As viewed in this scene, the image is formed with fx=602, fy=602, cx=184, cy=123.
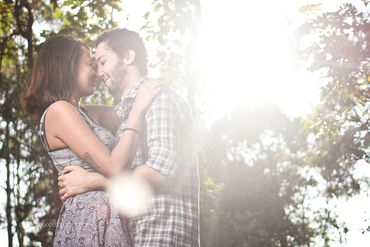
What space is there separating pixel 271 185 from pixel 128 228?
28514 millimetres

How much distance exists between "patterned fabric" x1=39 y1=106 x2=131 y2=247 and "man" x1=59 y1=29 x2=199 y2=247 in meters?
0.06

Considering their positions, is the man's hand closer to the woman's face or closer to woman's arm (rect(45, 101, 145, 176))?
woman's arm (rect(45, 101, 145, 176))

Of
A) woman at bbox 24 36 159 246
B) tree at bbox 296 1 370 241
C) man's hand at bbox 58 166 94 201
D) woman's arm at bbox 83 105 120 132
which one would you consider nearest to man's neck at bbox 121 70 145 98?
woman at bbox 24 36 159 246

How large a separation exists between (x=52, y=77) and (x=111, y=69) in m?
0.39

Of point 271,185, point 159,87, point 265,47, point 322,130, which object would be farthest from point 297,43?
point 271,185

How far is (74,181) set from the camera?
11.8 ft

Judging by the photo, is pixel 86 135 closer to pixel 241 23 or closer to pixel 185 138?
pixel 185 138

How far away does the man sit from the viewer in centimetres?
342

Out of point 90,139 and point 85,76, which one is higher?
point 85,76

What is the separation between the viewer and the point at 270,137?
35.9 metres

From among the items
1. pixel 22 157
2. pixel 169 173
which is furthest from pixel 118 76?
pixel 22 157

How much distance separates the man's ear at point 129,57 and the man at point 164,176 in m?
0.21

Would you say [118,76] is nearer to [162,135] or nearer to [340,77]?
[162,135]

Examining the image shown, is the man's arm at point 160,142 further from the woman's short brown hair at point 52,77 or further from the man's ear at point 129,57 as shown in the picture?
the woman's short brown hair at point 52,77
